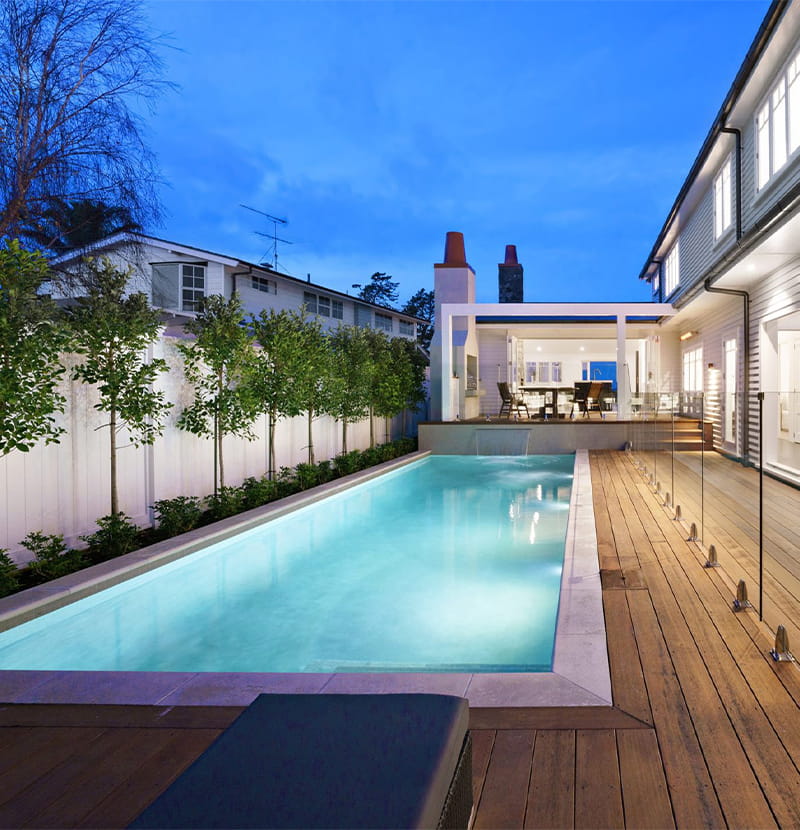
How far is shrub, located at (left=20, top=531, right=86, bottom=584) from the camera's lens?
4.87 meters

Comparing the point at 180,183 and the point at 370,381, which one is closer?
the point at 370,381

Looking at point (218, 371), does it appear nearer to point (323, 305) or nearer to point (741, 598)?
point (741, 598)

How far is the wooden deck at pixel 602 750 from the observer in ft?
6.48

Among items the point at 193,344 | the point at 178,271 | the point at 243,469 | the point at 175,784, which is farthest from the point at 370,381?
the point at 175,784

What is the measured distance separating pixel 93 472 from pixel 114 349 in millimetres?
1051

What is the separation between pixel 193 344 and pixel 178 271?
1274 cm

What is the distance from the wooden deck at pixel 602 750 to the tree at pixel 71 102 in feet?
18.3

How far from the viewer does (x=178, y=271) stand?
1944 centimetres

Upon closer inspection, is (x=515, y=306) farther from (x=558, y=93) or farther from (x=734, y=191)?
(x=558, y=93)

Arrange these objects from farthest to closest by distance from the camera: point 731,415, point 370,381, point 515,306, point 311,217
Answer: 1. point 311,217
2. point 515,306
3. point 370,381
4. point 731,415

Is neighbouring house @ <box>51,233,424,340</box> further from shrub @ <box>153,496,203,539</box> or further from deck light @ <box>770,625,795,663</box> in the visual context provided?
deck light @ <box>770,625,795,663</box>

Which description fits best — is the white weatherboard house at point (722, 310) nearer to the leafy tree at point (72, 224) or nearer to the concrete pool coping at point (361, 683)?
the concrete pool coping at point (361, 683)

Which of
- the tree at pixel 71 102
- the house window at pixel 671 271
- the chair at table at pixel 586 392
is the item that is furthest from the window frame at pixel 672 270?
the tree at pixel 71 102

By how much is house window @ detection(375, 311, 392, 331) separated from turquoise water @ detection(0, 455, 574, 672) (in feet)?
69.2
